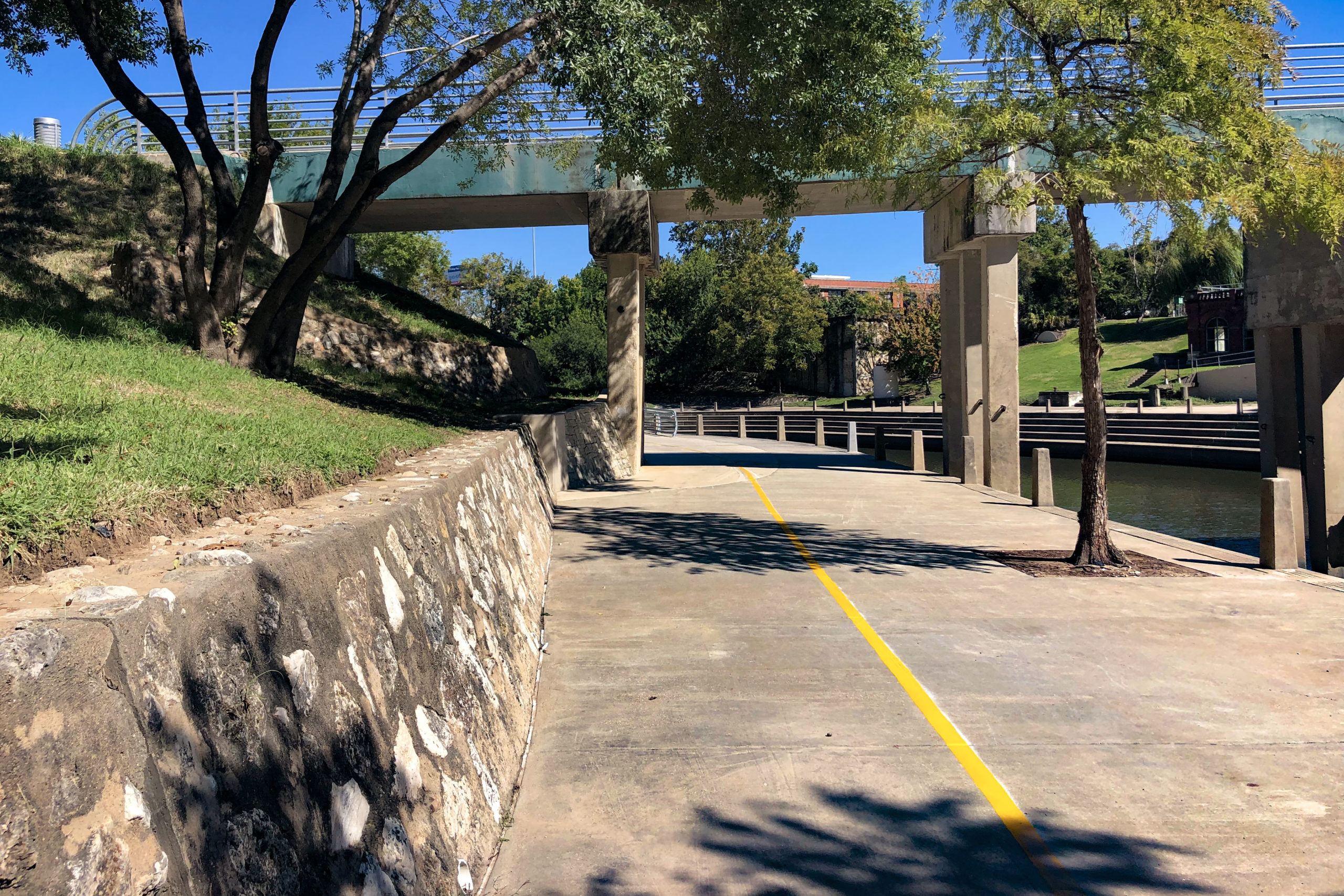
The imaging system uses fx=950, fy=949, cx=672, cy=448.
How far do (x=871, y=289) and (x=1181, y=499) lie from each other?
3128 inches

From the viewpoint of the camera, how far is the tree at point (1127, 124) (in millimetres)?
9586

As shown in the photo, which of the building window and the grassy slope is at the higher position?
the building window

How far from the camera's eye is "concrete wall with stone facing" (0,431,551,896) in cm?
183

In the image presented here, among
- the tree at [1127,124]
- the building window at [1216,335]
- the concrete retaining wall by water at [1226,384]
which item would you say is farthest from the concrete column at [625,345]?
the building window at [1216,335]

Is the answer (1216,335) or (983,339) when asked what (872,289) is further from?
(983,339)

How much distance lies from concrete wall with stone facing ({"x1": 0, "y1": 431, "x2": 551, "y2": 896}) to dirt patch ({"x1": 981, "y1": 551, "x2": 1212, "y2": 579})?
23.3ft

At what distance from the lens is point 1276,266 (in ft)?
44.9

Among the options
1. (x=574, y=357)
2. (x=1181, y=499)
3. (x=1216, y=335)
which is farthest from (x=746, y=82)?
(x=1216, y=335)

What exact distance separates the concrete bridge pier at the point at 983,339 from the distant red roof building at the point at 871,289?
42175 millimetres

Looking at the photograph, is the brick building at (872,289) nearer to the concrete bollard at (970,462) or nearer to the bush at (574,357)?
the bush at (574,357)

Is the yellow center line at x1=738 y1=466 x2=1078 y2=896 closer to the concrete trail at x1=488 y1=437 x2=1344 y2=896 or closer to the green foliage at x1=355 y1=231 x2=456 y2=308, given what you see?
the concrete trail at x1=488 y1=437 x2=1344 y2=896

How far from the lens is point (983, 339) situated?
19.1 metres

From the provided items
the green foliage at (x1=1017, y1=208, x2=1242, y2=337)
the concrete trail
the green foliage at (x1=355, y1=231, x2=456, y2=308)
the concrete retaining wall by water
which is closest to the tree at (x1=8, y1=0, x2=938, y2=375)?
the concrete trail

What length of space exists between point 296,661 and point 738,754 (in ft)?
9.29
